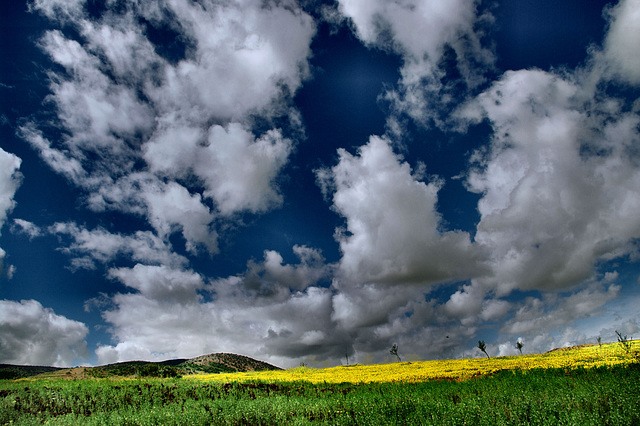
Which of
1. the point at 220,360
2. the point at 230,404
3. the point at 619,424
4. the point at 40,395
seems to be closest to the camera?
the point at 619,424

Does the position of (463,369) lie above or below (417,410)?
below

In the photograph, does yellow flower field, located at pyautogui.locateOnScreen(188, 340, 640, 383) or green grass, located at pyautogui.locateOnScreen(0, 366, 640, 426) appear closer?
green grass, located at pyautogui.locateOnScreen(0, 366, 640, 426)

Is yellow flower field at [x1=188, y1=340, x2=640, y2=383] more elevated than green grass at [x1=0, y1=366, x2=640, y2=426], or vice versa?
green grass at [x1=0, y1=366, x2=640, y2=426]

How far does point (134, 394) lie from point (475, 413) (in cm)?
1536

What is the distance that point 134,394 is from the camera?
602 inches

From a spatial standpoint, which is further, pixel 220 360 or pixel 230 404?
pixel 220 360

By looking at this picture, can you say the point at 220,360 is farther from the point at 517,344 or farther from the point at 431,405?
the point at 431,405

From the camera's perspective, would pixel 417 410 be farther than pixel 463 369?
No

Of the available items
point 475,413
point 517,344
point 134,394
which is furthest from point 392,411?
point 517,344

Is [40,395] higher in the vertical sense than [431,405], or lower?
higher

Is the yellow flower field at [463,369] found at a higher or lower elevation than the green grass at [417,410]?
lower

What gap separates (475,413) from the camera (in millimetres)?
6516

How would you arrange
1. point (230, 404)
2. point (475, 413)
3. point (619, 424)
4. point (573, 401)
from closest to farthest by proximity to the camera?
point (619, 424) → point (475, 413) → point (573, 401) → point (230, 404)

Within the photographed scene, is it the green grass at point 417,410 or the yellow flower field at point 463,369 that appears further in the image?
the yellow flower field at point 463,369
